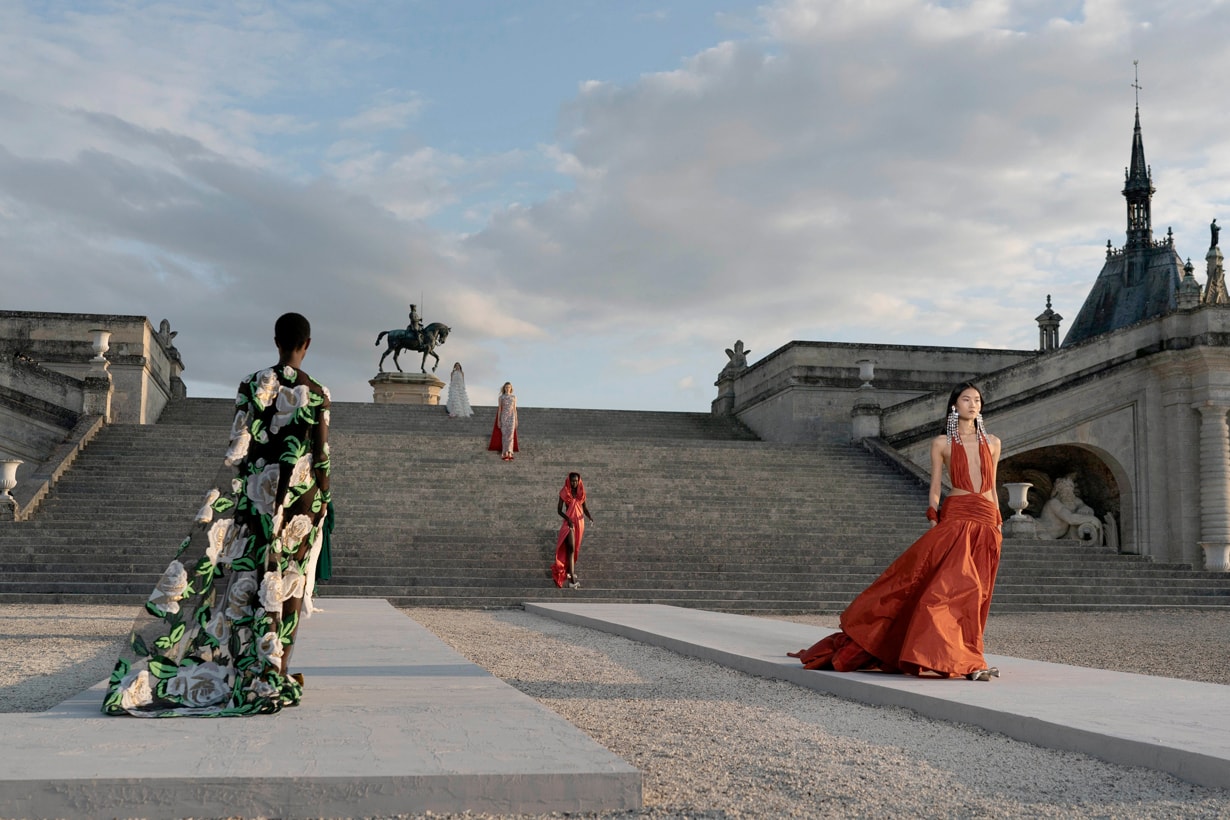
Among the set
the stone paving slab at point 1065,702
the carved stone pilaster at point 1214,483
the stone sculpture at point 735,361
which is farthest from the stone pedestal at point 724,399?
the stone paving slab at point 1065,702

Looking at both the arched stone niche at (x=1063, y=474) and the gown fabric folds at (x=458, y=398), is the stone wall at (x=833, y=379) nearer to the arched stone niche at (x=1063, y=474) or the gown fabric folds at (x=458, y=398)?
the arched stone niche at (x=1063, y=474)

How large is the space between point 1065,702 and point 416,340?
30.0 metres

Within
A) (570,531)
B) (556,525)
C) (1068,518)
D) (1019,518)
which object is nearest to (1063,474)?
(1068,518)

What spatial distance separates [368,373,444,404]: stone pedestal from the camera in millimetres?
34438

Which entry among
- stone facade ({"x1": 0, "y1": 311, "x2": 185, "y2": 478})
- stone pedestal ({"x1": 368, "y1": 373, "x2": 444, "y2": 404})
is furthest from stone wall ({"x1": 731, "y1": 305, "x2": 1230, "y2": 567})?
stone facade ({"x1": 0, "y1": 311, "x2": 185, "y2": 478})

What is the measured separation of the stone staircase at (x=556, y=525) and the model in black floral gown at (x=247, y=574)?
9868 millimetres

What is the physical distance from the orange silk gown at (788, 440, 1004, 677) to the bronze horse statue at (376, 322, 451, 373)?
28.5 meters

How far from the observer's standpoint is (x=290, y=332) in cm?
520

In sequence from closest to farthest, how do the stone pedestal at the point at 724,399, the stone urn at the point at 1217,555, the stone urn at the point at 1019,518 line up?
1. the stone urn at the point at 1019,518
2. the stone urn at the point at 1217,555
3. the stone pedestal at the point at 724,399

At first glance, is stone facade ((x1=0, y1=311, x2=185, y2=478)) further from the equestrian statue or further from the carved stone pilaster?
the carved stone pilaster

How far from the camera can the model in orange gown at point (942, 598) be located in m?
6.64

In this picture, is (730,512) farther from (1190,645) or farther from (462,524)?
(1190,645)

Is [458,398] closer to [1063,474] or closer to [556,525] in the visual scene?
[556,525]

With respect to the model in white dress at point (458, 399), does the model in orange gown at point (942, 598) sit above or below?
below
